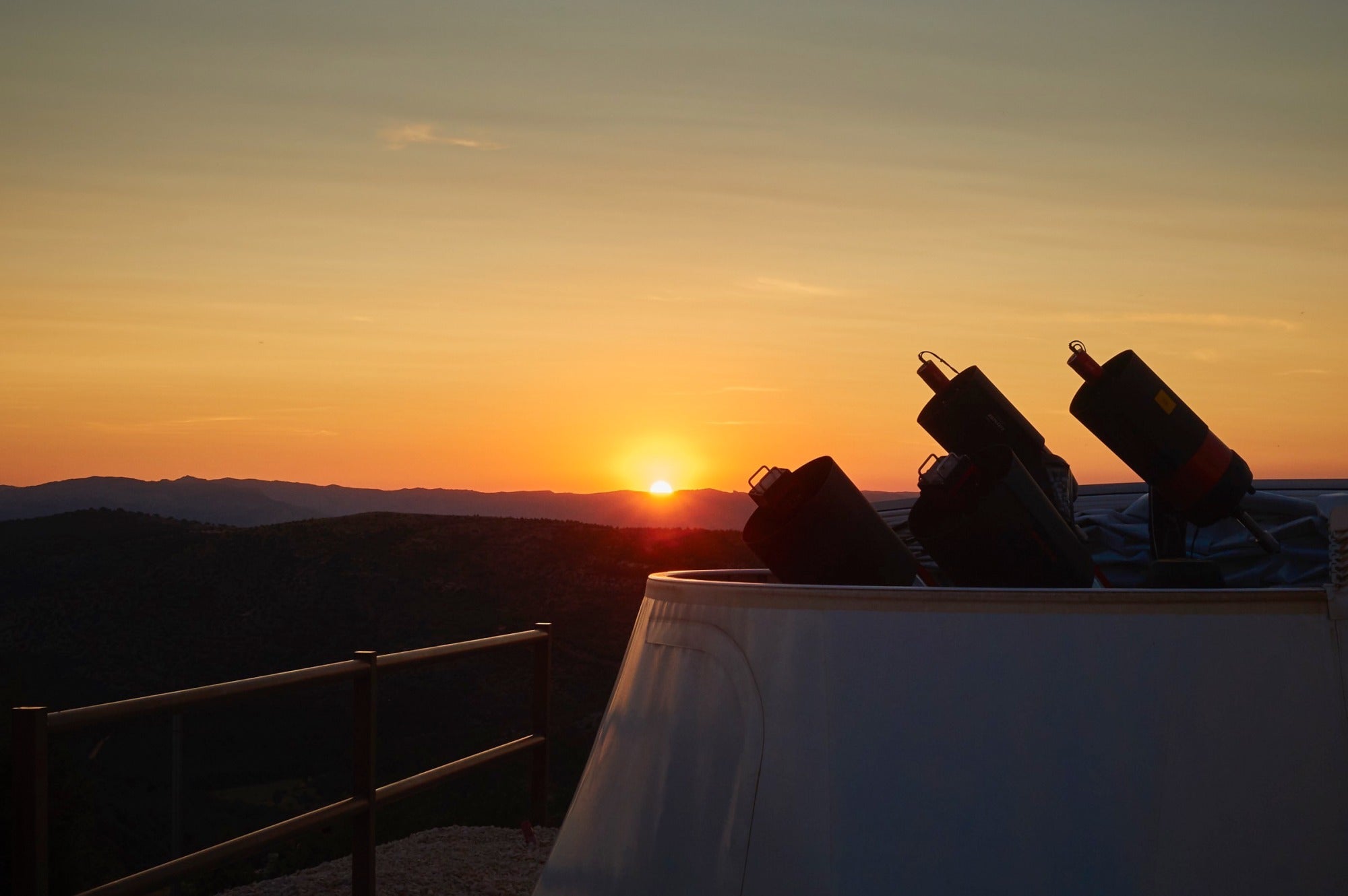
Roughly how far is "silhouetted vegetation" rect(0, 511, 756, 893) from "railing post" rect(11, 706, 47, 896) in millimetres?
6467

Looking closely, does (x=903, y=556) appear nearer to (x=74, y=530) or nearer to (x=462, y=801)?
(x=462, y=801)

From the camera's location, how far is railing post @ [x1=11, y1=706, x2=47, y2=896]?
3307mm

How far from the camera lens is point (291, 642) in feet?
159

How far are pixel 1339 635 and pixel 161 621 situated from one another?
53.9 metres

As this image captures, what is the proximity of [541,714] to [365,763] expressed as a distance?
1923 millimetres

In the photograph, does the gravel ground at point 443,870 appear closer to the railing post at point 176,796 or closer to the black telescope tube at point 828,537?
the railing post at point 176,796

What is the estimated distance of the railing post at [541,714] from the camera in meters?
6.91

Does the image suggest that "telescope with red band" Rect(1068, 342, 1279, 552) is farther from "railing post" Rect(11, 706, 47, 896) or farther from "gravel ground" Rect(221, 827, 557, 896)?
"gravel ground" Rect(221, 827, 557, 896)

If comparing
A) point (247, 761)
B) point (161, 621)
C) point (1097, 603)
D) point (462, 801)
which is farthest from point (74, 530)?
point (1097, 603)

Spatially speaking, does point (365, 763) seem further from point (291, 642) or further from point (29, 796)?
point (291, 642)

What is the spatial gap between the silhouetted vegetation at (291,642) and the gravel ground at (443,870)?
2.39m

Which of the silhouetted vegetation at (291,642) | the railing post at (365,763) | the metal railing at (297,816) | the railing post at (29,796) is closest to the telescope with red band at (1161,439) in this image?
the metal railing at (297,816)

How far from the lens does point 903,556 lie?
368cm

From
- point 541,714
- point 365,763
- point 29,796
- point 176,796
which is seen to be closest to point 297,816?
point 365,763
